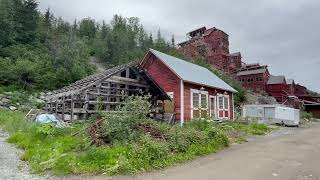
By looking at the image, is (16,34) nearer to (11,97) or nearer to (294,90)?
(11,97)

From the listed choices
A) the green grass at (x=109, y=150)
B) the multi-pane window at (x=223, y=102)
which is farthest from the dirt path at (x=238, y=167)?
the multi-pane window at (x=223, y=102)

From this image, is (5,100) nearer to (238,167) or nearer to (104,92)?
(104,92)

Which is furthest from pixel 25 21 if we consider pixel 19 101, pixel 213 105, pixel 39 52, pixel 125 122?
pixel 125 122

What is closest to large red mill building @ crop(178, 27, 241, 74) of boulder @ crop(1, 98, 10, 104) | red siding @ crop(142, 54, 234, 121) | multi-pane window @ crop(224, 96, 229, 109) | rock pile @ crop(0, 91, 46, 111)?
multi-pane window @ crop(224, 96, 229, 109)

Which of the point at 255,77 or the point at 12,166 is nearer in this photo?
the point at 12,166

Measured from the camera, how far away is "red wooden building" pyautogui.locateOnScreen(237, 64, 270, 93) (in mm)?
67688

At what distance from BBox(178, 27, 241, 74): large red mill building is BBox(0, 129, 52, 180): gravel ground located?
5961cm

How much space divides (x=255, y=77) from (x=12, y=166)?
6257 cm

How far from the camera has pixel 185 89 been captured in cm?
2664

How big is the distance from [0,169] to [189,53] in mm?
63496

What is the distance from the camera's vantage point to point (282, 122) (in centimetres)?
3547

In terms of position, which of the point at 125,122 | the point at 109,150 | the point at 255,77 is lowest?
the point at 109,150

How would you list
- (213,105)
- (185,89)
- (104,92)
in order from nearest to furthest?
(104,92) < (185,89) < (213,105)

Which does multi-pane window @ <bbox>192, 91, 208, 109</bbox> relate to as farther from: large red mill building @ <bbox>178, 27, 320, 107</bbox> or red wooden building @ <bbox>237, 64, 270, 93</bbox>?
red wooden building @ <bbox>237, 64, 270, 93</bbox>
